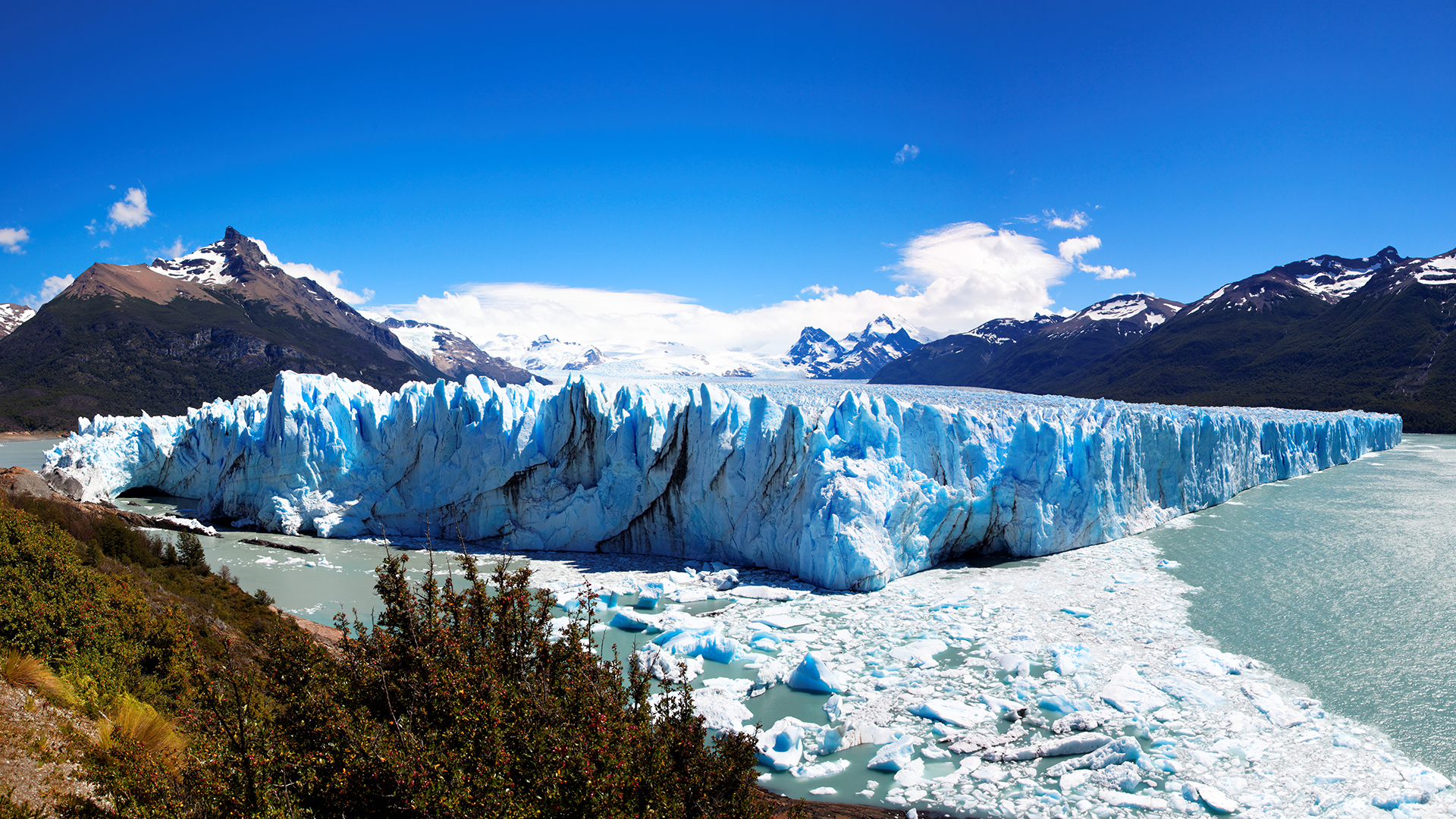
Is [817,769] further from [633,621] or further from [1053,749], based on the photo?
[633,621]

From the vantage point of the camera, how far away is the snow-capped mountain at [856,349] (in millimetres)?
147000

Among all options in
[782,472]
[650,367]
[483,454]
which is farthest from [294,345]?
[782,472]

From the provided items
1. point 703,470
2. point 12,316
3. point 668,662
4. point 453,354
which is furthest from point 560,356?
point 668,662

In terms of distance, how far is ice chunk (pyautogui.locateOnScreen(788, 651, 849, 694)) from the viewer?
31.7 ft

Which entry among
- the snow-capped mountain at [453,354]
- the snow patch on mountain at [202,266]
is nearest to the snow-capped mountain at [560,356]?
the snow-capped mountain at [453,354]

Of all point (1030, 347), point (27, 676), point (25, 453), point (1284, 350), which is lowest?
point (27, 676)

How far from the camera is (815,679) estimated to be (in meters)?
9.71

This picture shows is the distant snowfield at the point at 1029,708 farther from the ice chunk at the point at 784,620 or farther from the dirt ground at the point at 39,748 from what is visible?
Answer: the dirt ground at the point at 39,748

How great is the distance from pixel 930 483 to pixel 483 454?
12.2m

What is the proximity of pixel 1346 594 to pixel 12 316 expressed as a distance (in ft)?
528

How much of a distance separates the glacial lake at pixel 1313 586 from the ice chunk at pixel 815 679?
0.20 m

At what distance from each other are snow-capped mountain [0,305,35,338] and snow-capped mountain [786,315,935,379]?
412 ft

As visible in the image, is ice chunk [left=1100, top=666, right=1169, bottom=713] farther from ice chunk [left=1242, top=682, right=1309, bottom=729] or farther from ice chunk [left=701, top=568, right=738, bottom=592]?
ice chunk [left=701, top=568, right=738, bottom=592]

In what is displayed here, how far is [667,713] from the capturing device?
577cm
